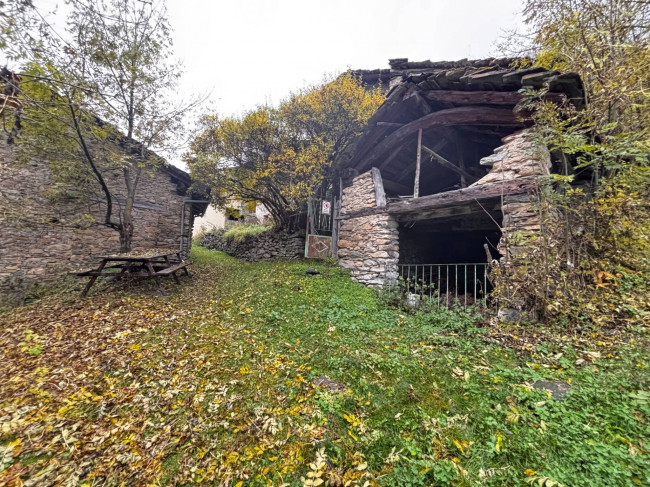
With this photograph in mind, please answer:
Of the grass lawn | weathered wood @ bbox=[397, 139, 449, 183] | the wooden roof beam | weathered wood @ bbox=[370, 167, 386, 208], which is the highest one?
weathered wood @ bbox=[397, 139, 449, 183]

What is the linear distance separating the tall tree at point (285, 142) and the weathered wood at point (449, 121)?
3233mm

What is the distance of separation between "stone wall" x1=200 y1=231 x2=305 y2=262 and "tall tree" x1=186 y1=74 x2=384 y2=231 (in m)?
1.83

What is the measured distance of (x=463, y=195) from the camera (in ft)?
16.4

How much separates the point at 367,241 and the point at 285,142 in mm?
6319

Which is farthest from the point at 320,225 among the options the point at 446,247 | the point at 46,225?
the point at 46,225

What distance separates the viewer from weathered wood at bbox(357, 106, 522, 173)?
15.5 feet

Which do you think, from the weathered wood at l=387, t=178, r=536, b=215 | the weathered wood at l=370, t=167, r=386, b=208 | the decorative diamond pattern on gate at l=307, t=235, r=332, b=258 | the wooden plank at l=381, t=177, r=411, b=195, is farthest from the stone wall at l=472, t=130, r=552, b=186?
A: the decorative diamond pattern on gate at l=307, t=235, r=332, b=258

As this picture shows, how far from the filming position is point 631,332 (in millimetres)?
3014

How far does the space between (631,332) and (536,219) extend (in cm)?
183

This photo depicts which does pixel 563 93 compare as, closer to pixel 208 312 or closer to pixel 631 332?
pixel 631 332

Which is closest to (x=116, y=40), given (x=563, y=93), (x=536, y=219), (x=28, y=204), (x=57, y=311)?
(x=28, y=204)

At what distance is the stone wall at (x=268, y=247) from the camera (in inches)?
427

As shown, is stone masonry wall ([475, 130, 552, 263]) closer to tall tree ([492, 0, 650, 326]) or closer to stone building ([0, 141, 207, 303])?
tall tree ([492, 0, 650, 326])

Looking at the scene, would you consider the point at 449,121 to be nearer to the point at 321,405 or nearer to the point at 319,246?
the point at 319,246
